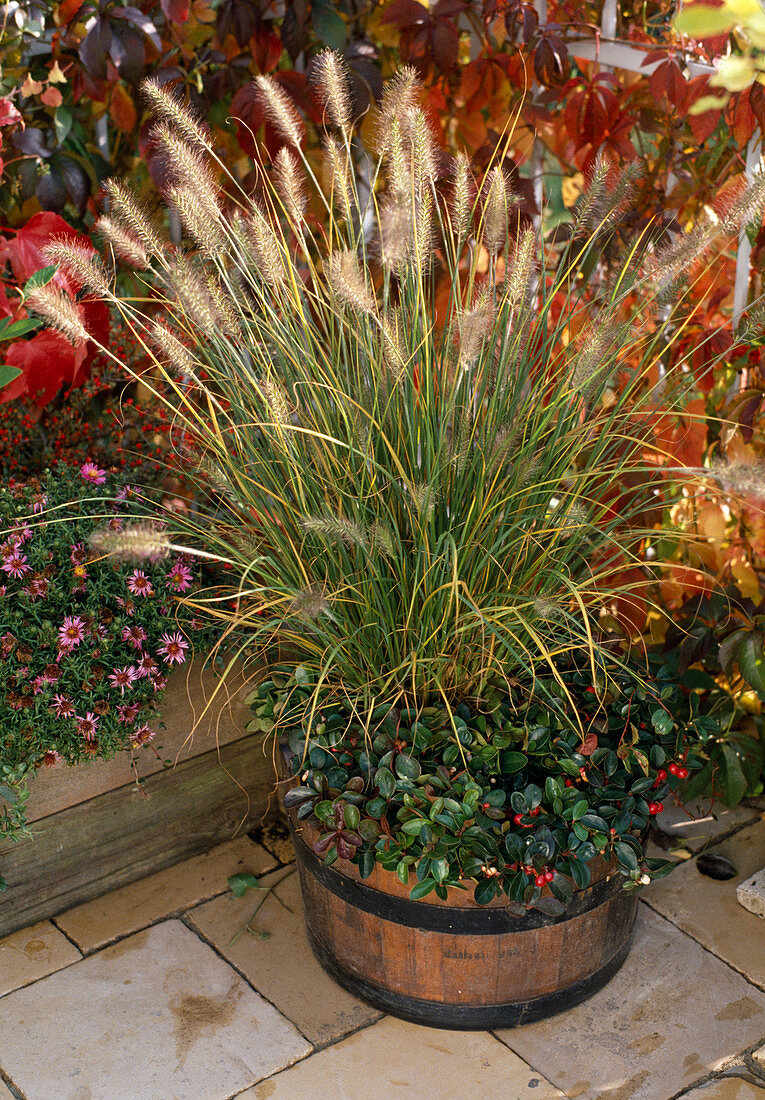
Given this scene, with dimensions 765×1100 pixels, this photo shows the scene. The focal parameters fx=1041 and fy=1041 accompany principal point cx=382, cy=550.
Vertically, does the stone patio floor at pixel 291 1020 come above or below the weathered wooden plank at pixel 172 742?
below

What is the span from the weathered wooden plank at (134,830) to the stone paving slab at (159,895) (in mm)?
20

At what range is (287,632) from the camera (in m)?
1.72

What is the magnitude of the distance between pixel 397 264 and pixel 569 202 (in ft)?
4.65

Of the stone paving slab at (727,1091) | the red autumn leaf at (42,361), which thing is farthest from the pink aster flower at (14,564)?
the stone paving slab at (727,1091)

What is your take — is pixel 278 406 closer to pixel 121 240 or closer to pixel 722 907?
pixel 121 240

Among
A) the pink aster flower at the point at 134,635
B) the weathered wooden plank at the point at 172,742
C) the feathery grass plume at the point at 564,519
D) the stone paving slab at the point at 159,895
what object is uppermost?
the feathery grass plume at the point at 564,519

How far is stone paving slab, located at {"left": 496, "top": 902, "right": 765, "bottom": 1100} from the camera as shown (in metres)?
1.69

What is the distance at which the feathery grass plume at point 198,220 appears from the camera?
5.01 ft

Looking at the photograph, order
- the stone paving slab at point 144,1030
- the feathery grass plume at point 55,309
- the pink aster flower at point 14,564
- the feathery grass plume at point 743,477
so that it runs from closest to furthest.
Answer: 1. the feathery grass plume at point 743,477
2. the feathery grass plume at point 55,309
3. the stone paving slab at point 144,1030
4. the pink aster flower at point 14,564

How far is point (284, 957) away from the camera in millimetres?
1934

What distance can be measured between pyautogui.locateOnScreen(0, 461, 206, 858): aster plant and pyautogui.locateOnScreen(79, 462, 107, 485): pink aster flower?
0.07m

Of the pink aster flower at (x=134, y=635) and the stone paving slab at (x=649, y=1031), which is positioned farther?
the pink aster flower at (x=134, y=635)

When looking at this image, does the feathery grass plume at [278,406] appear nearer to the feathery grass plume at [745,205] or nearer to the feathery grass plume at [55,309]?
the feathery grass plume at [55,309]

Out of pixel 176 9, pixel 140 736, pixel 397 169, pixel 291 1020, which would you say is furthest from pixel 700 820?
pixel 176 9
